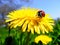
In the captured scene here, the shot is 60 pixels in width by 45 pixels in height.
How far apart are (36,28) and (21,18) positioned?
81mm

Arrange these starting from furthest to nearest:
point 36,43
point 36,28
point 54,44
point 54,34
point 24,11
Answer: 1. point 54,34
2. point 54,44
3. point 36,43
4. point 24,11
5. point 36,28

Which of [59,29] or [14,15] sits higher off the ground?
[14,15]

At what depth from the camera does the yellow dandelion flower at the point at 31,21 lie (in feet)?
2.41

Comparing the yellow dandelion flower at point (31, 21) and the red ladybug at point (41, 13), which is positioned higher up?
the red ladybug at point (41, 13)

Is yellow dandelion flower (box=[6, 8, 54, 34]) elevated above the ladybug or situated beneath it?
situated beneath

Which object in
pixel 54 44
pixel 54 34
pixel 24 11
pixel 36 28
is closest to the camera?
pixel 36 28

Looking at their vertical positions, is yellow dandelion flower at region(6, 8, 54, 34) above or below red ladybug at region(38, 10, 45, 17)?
below

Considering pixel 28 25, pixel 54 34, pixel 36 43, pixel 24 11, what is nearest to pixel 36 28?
pixel 28 25

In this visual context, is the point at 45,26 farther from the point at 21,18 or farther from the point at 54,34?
the point at 54,34

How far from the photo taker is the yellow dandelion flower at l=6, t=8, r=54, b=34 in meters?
0.73

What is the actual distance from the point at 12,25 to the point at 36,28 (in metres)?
0.09

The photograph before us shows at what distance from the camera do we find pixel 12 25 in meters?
0.75

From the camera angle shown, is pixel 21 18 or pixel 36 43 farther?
pixel 36 43

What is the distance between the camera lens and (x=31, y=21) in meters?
0.76
